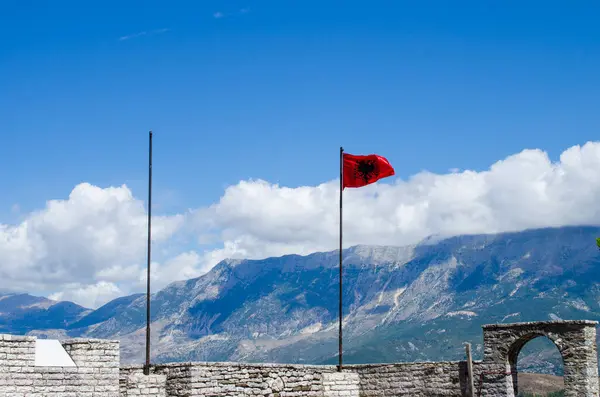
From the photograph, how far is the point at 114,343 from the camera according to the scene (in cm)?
2962

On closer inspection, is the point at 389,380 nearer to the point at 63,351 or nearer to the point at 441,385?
the point at 441,385

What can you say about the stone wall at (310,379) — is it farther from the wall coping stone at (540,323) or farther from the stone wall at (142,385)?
the wall coping stone at (540,323)

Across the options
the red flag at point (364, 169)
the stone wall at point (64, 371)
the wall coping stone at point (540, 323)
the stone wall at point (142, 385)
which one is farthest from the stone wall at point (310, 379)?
the red flag at point (364, 169)

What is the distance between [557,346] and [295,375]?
10334 millimetres

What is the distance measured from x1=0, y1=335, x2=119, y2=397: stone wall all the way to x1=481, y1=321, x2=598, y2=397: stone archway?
15080 mm

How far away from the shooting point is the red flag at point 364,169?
38.7m

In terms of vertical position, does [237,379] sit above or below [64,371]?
below

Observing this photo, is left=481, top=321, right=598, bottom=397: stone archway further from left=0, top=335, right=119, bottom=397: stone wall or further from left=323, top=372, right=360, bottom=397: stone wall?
left=0, top=335, right=119, bottom=397: stone wall

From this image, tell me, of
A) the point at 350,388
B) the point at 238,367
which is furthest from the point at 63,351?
the point at 350,388

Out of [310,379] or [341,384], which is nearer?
[310,379]

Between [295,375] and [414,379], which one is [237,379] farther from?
[414,379]

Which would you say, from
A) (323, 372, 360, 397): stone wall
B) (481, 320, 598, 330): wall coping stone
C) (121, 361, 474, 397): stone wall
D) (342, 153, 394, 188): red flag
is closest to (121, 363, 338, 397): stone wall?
(121, 361, 474, 397): stone wall

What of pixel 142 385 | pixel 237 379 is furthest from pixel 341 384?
pixel 142 385

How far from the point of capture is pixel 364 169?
3912 cm
